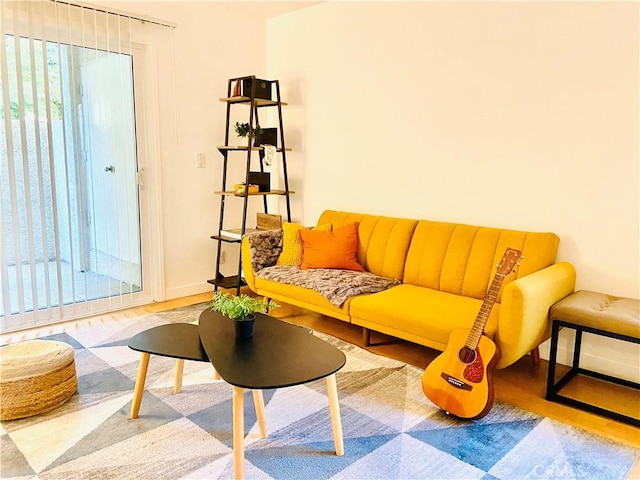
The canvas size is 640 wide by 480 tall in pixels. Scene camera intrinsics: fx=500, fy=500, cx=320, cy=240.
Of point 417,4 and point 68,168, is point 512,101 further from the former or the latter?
point 68,168

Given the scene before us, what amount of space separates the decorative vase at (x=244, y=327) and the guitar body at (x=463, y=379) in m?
0.89

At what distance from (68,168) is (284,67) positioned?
2037 mm

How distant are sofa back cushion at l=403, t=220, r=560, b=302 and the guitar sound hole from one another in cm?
69

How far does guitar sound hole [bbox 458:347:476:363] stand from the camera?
2.30 meters

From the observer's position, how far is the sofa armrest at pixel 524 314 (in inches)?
91.6

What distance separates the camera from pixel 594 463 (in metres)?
1.99

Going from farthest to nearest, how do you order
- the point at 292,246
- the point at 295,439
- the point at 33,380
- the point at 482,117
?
the point at 292,246 → the point at 482,117 → the point at 33,380 → the point at 295,439

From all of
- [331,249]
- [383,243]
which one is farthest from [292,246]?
[383,243]

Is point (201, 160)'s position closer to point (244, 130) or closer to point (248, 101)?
point (244, 130)

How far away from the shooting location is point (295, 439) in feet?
6.98

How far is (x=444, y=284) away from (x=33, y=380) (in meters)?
2.29

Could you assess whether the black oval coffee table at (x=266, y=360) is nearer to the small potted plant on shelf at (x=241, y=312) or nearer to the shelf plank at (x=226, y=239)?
the small potted plant on shelf at (x=241, y=312)

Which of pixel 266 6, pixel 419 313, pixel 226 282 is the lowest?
pixel 226 282

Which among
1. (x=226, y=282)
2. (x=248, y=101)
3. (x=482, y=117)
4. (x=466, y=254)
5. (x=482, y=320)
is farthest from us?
(x=226, y=282)
